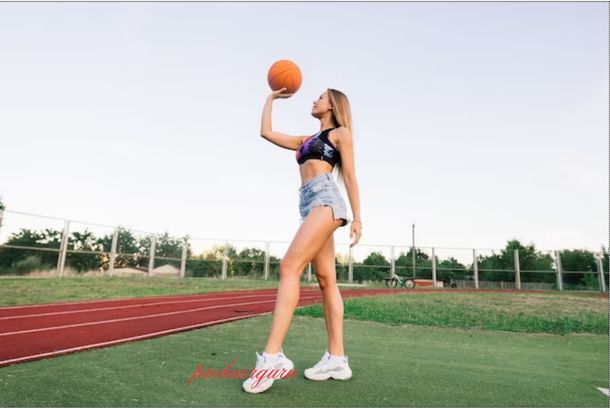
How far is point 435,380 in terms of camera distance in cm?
242

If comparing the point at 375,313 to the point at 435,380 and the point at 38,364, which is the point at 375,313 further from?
the point at 38,364

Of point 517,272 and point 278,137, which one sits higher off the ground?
point 278,137

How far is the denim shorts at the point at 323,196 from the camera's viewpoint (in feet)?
7.95

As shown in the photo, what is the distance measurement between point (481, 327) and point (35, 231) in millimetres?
15335

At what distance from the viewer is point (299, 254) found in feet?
7.67

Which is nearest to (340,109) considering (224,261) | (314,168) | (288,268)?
(314,168)

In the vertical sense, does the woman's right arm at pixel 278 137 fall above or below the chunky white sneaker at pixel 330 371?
above

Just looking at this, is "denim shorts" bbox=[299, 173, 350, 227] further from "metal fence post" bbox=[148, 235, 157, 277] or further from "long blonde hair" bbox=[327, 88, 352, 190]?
"metal fence post" bbox=[148, 235, 157, 277]

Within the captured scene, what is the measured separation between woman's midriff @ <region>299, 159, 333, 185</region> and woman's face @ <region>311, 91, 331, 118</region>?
0.45 metres

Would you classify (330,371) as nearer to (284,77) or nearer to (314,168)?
(314,168)

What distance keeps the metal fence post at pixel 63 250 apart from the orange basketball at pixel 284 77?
15525mm

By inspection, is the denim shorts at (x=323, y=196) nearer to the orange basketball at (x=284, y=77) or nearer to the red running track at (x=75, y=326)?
the orange basketball at (x=284, y=77)

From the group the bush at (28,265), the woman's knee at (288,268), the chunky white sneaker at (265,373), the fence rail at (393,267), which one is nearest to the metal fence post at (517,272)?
the fence rail at (393,267)

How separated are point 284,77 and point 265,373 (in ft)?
7.36
